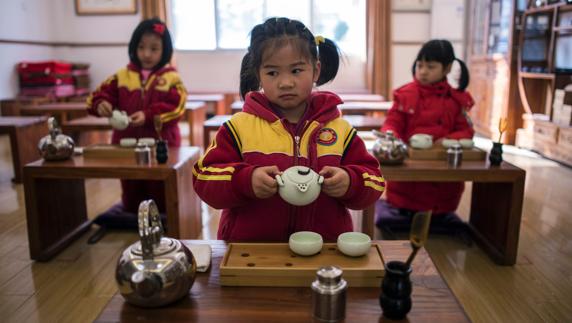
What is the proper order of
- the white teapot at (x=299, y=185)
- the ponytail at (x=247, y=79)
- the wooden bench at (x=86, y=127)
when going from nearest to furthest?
1. the white teapot at (x=299, y=185)
2. the ponytail at (x=247, y=79)
3. the wooden bench at (x=86, y=127)

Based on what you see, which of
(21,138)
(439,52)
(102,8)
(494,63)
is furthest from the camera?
(102,8)

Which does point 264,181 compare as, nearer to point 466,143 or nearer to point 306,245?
point 306,245

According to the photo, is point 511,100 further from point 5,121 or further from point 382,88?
point 5,121

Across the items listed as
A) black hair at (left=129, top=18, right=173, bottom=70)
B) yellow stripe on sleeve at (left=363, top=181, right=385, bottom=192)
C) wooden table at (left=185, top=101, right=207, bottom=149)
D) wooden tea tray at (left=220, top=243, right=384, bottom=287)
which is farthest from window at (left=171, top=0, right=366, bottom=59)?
wooden tea tray at (left=220, top=243, right=384, bottom=287)

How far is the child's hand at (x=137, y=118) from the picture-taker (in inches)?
94.3

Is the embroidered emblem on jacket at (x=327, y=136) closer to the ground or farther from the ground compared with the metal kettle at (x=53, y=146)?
farther from the ground

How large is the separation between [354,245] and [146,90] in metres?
1.93

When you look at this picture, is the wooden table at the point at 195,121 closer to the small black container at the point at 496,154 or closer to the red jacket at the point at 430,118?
the red jacket at the point at 430,118

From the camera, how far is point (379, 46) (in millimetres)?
6000

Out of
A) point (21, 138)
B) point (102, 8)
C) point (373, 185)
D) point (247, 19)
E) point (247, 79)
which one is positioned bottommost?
point (21, 138)

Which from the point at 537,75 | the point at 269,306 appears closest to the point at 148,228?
the point at 269,306

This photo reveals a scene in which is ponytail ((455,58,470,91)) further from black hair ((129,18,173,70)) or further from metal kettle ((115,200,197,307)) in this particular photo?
metal kettle ((115,200,197,307))

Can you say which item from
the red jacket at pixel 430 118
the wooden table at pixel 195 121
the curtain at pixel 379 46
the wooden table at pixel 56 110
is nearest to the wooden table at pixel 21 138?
the wooden table at pixel 56 110

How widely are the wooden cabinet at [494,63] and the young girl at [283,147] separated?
408cm
